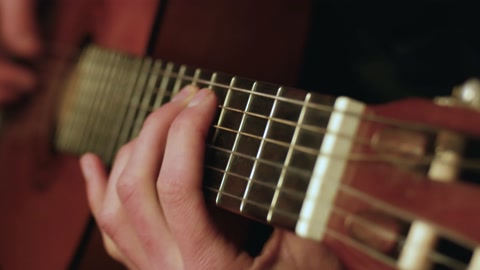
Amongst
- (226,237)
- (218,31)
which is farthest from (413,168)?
(218,31)

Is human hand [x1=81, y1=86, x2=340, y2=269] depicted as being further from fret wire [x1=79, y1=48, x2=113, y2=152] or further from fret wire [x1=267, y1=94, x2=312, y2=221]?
fret wire [x1=79, y1=48, x2=113, y2=152]

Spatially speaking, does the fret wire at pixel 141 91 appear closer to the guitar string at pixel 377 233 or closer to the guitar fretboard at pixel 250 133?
the guitar fretboard at pixel 250 133

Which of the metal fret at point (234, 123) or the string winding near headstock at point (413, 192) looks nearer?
the string winding near headstock at point (413, 192)

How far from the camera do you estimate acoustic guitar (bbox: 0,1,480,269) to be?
1.15 feet

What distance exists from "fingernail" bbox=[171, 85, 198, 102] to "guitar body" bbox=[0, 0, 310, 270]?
177 mm

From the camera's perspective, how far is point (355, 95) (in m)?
0.76

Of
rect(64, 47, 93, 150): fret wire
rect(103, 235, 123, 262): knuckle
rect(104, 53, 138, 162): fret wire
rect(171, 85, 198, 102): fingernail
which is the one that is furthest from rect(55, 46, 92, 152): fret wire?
rect(171, 85, 198, 102): fingernail

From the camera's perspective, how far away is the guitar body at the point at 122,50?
0.76 m

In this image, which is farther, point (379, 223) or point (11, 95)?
point (11, 95)

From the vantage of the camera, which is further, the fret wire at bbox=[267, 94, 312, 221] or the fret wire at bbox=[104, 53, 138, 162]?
the fret wire at bbox=[104, 53, 138, 162]

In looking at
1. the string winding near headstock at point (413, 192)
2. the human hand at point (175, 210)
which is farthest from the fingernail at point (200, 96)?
the string winding near headstock at point (413, 192)

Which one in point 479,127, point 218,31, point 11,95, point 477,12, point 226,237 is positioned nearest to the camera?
point 479,127

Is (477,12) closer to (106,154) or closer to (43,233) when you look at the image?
(106,154)

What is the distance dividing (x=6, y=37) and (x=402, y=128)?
0.98m
